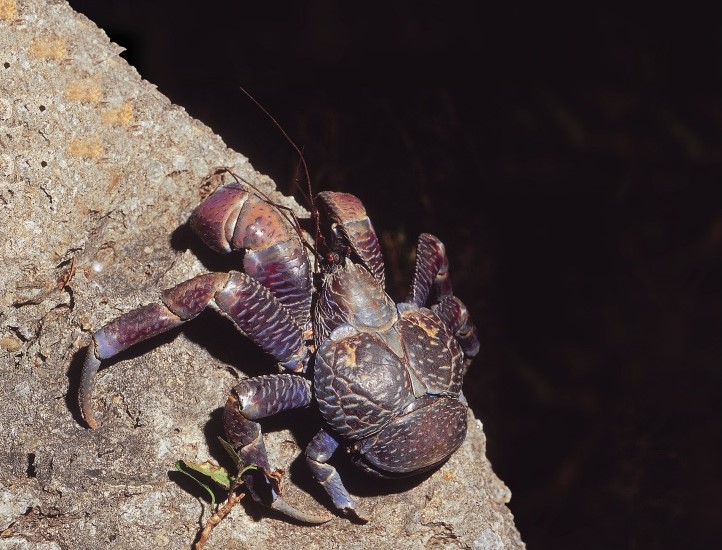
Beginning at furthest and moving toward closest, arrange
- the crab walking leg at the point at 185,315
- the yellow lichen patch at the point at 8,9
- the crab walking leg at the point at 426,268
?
the crab walking leg at the point at 426,268 < the yellow lichen patch at the point at 8,9 < the crab walking leg at the point at 185,315

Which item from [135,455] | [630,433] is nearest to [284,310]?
[135,455]

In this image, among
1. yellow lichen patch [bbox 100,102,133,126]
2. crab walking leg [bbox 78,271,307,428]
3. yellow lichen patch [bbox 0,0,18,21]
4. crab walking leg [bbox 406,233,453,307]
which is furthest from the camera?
crab walking leg [bbox 406,233,453,307]

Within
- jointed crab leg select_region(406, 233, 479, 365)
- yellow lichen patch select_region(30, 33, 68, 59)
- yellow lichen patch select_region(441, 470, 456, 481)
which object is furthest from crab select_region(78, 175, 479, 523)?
yellow lichen patch select_region(30, 33, 68, 59)

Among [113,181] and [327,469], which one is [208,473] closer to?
[327,469]

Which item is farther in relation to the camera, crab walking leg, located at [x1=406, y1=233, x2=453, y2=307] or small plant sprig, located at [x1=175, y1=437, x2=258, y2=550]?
crab walking leg, located at [x1=406, y1=233, x2=453, y2=307]

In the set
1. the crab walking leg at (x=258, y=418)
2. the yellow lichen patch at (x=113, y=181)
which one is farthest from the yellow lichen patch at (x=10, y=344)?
the crab walking leg at (x=258, y=418)

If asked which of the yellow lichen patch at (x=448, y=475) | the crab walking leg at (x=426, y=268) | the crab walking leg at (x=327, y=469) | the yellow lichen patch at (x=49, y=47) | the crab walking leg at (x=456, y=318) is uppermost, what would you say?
the crab walking leg at (x=426, y=268)

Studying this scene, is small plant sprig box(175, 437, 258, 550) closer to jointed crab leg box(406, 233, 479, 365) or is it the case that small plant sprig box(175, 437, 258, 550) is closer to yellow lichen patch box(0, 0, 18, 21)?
jointed crab leg box(406, 233, 479, 365)

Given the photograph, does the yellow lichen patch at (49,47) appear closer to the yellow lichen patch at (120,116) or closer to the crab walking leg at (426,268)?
the yellow lichen patch at (120,116)
